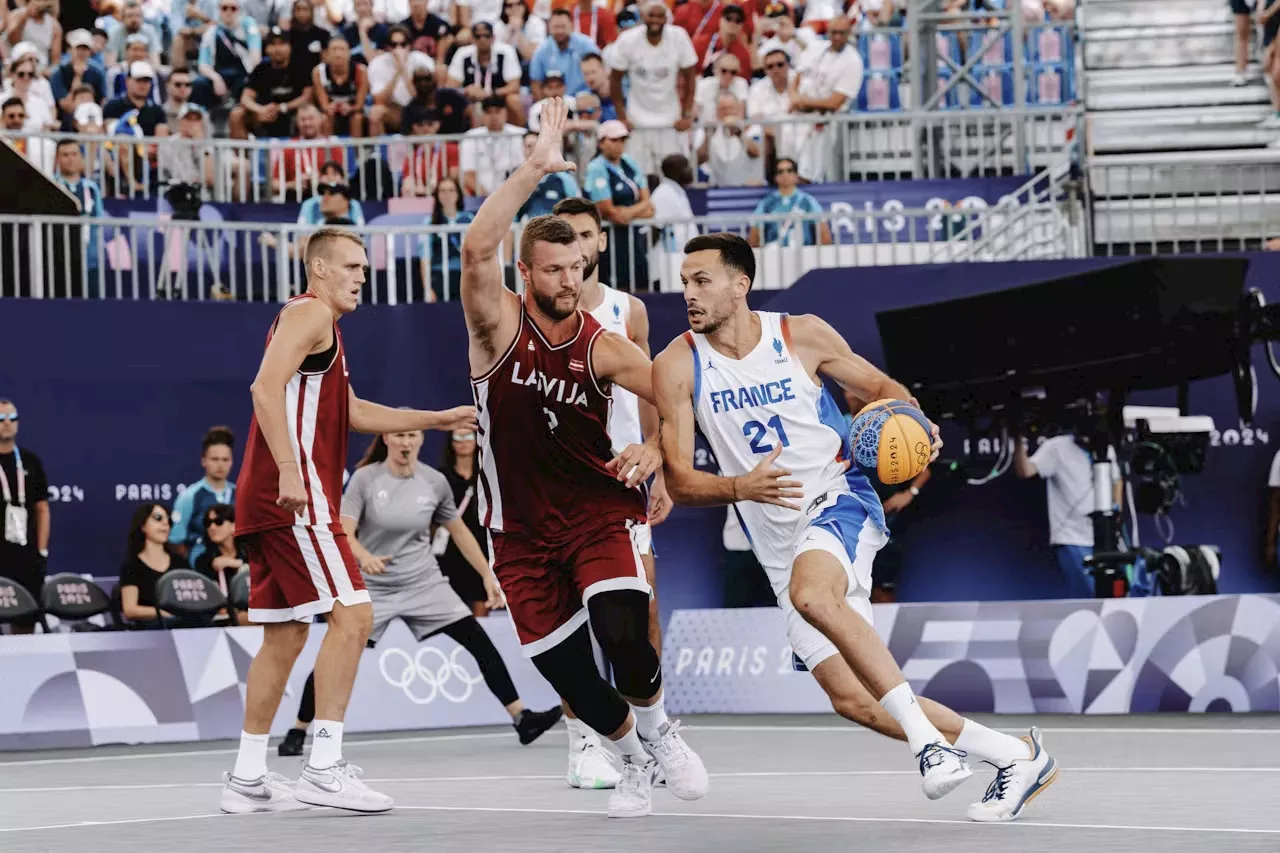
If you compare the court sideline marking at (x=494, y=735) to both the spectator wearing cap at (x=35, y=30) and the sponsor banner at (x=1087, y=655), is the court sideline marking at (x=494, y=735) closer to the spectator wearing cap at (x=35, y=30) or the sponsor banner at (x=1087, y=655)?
the sponsor banner at (x=1087, y=655)

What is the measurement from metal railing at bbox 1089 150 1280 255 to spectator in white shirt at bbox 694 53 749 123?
440 cm

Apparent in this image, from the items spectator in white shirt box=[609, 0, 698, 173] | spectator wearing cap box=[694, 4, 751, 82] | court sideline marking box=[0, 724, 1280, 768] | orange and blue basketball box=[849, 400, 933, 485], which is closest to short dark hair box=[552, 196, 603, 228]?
orange and blue basketball box=[849, 400, 933, 485]

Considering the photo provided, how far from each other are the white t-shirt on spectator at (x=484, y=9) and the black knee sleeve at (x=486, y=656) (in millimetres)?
12370

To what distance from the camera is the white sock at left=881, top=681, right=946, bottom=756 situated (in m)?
7.20

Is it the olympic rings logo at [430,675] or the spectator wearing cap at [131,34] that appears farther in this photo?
the spectator wearing cap at [131,34]

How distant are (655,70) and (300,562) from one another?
42.9 feet

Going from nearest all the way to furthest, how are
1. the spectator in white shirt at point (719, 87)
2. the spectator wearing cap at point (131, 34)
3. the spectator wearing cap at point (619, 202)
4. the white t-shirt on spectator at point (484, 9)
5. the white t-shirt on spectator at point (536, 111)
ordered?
1. the spectator wearing cap at point (619, 202)
2. the white t-shirt on spectator at point (536, 111)
3. the spectator in white shirt at point (719, 87)
4. the spectator wearing cap at point (131, 34)
5. the white t-shirt on spectator at point (484, 9)

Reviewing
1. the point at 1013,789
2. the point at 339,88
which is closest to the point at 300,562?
the point at 1013,789

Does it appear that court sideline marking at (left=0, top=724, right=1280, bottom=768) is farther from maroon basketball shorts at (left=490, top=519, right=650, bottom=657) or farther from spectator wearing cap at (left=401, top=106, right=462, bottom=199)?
spectator wearing cap at (left=401, top=106, right=462, bottom=199)

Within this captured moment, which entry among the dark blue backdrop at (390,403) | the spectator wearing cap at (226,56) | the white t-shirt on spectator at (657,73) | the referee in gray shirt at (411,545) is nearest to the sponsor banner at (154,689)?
the referee in gray shirt at (411,545)

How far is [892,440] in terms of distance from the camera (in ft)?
25.1

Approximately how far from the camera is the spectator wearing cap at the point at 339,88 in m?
21.5

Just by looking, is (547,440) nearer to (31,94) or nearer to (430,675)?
(430,675)

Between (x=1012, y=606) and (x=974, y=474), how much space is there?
3.78m
